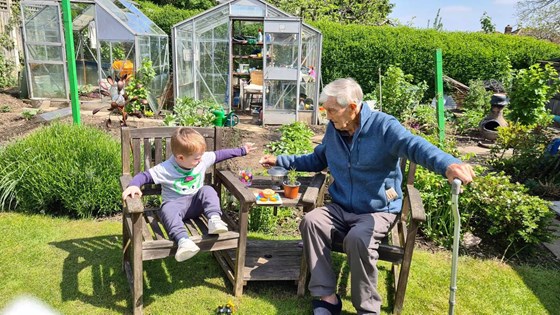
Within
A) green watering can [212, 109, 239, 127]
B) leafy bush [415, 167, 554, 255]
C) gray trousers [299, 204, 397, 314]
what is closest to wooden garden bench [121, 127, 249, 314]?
gray trousers [299, 204, 397, 314]

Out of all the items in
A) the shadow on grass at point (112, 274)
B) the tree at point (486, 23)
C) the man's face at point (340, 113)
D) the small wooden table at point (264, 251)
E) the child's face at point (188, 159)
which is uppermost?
the tree at point (486, 23)

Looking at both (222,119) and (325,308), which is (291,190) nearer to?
(325,308)

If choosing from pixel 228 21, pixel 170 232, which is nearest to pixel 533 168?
pixel 170 232

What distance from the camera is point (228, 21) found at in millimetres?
9977

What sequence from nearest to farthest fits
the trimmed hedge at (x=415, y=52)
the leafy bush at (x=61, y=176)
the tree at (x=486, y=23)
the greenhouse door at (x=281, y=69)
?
the leafy bush at (x=61, y=176)
the greenhouse door at (x=281, y=69)
the trimmed hedge at (x=415, y=52)
the tree at (x=486, y=23)

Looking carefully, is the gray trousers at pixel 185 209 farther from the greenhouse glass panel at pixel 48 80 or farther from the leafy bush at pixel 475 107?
the greenhouse glass panel at pixel 48 80

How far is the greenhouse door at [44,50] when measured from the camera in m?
10.0

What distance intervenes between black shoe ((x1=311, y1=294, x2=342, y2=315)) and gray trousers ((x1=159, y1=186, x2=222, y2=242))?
0.92 meters

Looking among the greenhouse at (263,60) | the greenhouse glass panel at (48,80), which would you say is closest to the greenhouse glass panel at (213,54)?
the greenhouse at (263,60)

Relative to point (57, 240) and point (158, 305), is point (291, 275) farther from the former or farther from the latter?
point (57, 240)

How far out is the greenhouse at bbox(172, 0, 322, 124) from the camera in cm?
942

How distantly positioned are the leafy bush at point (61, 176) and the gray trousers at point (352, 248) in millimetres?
2287

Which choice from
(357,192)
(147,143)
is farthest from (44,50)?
(357,192)

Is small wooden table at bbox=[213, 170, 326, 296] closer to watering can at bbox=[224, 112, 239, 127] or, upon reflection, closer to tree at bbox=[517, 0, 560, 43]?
watering can at bbox=[224, 112, 239, 127]
